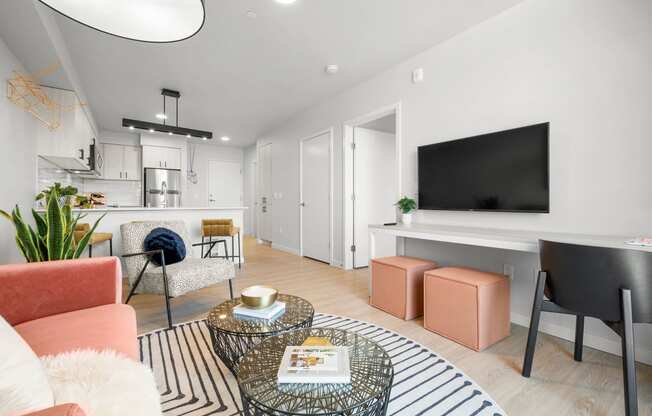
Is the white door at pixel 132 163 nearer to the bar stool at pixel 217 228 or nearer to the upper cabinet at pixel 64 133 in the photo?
the upper cabinet at pixel 64 133

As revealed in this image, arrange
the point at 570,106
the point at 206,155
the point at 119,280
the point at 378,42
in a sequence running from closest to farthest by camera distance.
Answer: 1. the point at 119,280
2. the point at 570,106
3. the point at 378,42
4. the point at 206,155

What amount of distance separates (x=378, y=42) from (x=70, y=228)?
3.03 m

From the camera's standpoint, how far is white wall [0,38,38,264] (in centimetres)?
230

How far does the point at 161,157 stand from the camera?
6.60 metres

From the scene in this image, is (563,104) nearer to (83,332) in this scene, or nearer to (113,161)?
(83,332)

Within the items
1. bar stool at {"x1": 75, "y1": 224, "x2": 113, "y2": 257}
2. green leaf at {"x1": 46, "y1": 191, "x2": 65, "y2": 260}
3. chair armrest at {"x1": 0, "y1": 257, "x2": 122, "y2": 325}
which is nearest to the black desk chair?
chair armrest at {"x1": 0, "y1": 257, "x2": 122, "y2": 325}

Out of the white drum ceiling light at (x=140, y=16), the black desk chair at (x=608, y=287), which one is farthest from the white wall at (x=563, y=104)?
the white drum ceiling light at (x=140, y=16)

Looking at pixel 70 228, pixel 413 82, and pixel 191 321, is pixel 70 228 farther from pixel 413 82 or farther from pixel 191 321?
pixel 413 82

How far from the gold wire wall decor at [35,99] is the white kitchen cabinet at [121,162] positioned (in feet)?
9.89

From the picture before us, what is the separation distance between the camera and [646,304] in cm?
129

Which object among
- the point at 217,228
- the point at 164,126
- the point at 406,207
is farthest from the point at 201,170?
the point at 406,207

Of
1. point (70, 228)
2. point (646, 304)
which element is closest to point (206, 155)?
point (70, 228)

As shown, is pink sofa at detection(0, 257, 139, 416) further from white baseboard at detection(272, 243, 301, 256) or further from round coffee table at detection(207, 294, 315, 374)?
white baseboard at detection(272, 243, 301, 256)

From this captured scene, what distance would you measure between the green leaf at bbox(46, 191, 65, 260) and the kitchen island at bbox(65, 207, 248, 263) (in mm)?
1418
